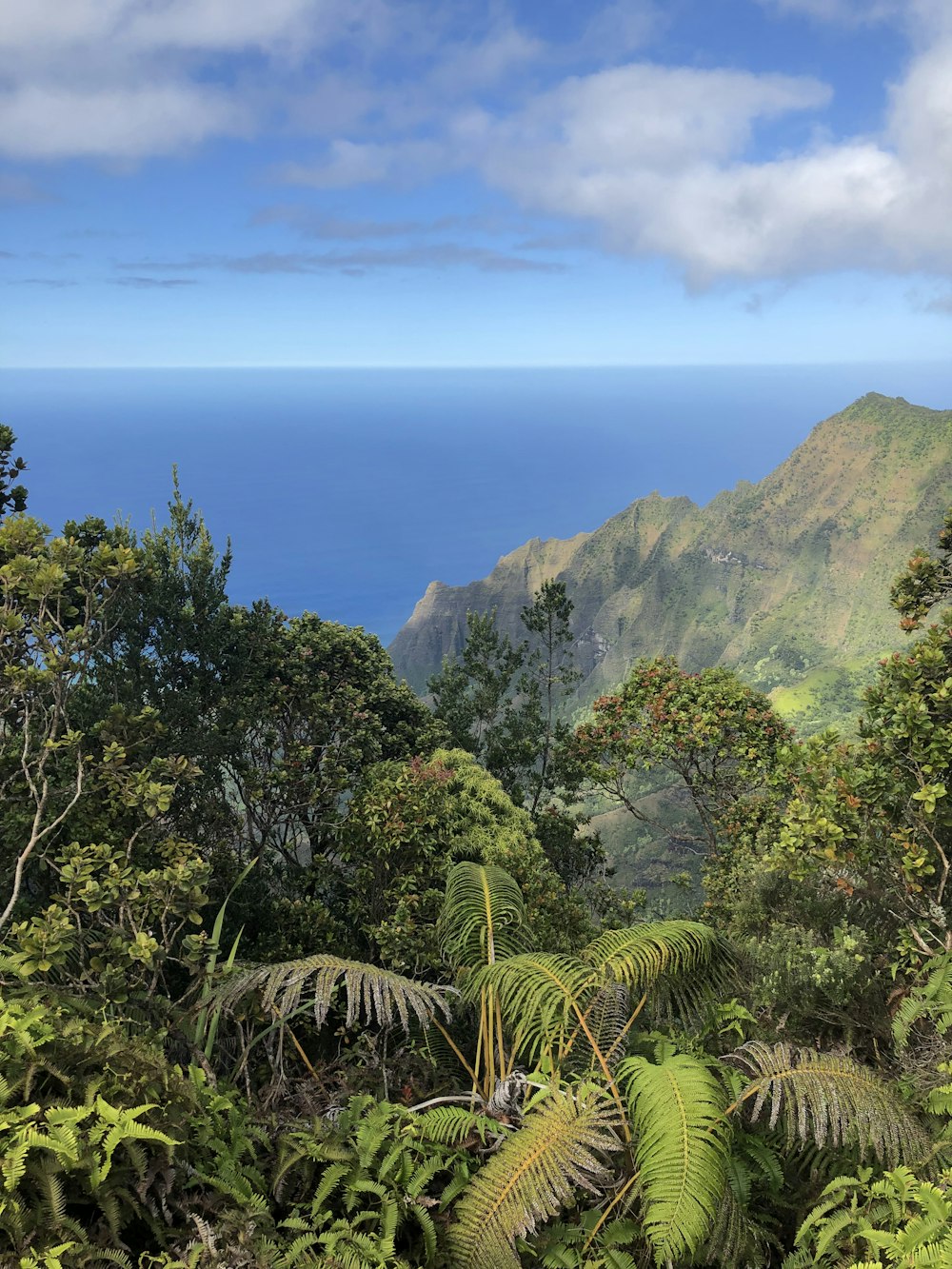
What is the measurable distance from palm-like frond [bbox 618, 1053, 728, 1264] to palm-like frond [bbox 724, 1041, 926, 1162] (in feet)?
0.65

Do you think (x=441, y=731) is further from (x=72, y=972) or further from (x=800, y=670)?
(x=800, y=670)

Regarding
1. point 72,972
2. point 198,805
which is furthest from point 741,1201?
point 198,805

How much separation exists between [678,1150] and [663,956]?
3.82ft

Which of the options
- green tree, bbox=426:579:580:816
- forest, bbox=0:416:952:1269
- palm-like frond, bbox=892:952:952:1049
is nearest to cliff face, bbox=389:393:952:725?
green tree, bbox=426:579:580:816

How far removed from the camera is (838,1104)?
3.60 meters

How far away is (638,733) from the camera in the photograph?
1295 centimetres

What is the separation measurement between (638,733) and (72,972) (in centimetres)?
922

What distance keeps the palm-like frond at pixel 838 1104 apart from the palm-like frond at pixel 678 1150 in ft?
0.65

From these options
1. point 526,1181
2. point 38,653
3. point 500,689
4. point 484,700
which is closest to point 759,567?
point 500,689

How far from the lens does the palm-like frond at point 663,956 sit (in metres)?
4.36

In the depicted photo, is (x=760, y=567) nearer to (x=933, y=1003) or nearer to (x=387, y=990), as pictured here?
(x=933, y=1003)

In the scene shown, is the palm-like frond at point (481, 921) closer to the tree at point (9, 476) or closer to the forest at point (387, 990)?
the forest at point (387, 990)

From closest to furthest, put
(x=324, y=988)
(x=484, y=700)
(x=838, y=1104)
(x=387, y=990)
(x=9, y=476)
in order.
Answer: (x=838, y=1104)
(x=324, y=988)
(x=387, y=990)
(x=9, y=476)
(x=484, y=700)

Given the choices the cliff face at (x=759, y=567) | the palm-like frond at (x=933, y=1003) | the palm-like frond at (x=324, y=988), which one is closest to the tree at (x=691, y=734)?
the palm-like frond at (x=933, y=1003)
